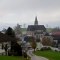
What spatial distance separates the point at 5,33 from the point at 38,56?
1.00 m

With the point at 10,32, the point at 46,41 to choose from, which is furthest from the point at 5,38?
the point at 46,41

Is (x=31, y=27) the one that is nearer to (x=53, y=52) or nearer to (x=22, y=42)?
(x=22, y=42)

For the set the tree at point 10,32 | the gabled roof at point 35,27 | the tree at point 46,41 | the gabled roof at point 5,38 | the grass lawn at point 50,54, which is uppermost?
the gabled roof at point 35,27

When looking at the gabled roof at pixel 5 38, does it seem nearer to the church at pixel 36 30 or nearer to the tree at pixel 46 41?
the church at pixel 36 30

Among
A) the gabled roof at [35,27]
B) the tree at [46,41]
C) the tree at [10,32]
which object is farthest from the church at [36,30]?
the tree at [10,32]

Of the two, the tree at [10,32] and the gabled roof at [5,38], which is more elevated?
the tree at [10,32]

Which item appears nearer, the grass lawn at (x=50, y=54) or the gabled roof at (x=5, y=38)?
the grass lawn at (x=50, y=54)

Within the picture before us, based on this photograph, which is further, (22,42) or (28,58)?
(22,42)

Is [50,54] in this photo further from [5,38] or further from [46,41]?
[5,38]

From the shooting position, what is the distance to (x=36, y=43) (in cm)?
437

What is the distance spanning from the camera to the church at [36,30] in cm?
453

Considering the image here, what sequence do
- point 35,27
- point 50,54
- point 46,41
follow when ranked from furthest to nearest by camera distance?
point 35,27, point 46,41, point 50,54

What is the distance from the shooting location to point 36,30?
4.75 meters

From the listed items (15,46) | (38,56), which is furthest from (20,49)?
(38,56)
